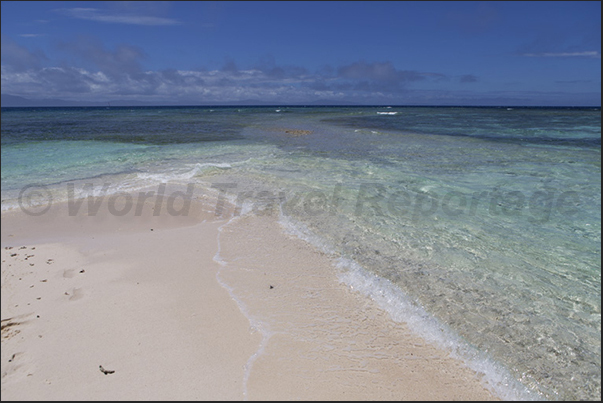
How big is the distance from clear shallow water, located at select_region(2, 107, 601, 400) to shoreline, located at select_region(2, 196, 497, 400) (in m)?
0.72

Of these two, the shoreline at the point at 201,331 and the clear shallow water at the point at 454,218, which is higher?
the clear shallow water at the point at 454,218

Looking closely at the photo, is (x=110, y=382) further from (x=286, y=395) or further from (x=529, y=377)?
(x=529, y=377)

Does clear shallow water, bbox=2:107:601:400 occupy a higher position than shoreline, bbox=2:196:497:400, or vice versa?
clear shallow water, bbox=2:107:601:400

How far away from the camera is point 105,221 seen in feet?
24.4

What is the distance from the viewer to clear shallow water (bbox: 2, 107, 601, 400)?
407 centimetres

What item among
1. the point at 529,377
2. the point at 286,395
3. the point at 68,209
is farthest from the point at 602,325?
the point at 68,209

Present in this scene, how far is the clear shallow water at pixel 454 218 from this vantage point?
4074mm

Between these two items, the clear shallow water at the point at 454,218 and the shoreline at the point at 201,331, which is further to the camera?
the clear shallow water at the point at 454,218

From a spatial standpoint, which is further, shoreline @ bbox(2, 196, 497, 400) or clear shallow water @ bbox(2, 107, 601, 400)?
clear shallow water @ bbox(2, 107, 601, 400)

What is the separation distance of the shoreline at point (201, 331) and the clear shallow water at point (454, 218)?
0.72 m

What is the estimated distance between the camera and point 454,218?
770 cm

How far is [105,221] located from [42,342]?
13.9ft

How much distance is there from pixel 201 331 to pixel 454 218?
19.2 feet

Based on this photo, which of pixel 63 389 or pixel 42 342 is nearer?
pixel 63 389
